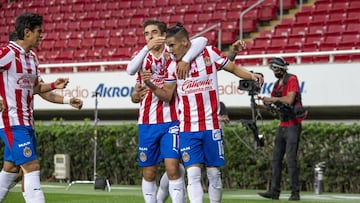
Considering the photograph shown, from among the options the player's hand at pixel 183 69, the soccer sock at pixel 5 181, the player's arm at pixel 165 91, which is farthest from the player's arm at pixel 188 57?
the soccer sock at pixel 5 181

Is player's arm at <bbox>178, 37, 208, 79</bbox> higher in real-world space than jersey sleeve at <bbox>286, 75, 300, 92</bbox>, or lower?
higher

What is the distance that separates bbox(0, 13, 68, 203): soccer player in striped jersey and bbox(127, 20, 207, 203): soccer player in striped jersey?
120 centimetres

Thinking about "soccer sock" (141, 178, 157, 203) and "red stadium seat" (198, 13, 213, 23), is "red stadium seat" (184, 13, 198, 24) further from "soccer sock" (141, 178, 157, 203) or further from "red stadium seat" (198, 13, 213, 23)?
"soccer sock" (141, 178, 157, 203)

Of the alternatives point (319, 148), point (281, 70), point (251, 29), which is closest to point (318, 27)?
point (251, 29)

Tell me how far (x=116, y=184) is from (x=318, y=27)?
6612 millimetres

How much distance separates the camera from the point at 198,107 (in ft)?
33.1

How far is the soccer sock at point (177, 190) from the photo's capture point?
399 inches

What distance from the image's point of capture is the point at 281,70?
47.9 ft

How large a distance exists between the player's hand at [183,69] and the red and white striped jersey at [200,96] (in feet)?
0.18

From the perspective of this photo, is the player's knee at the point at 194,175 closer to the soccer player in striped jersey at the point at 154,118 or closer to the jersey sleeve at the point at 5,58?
the soccer player in striped jersey at the point at 154,118

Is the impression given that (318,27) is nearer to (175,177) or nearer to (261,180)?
(261,180)

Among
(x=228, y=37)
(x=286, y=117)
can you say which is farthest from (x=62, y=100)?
(x=228, y=37)

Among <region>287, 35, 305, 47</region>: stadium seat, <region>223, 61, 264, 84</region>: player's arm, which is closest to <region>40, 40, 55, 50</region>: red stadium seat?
<region>287, 35, 305, 47</region>: stadium seat

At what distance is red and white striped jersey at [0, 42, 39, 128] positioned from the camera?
31.8 feet
